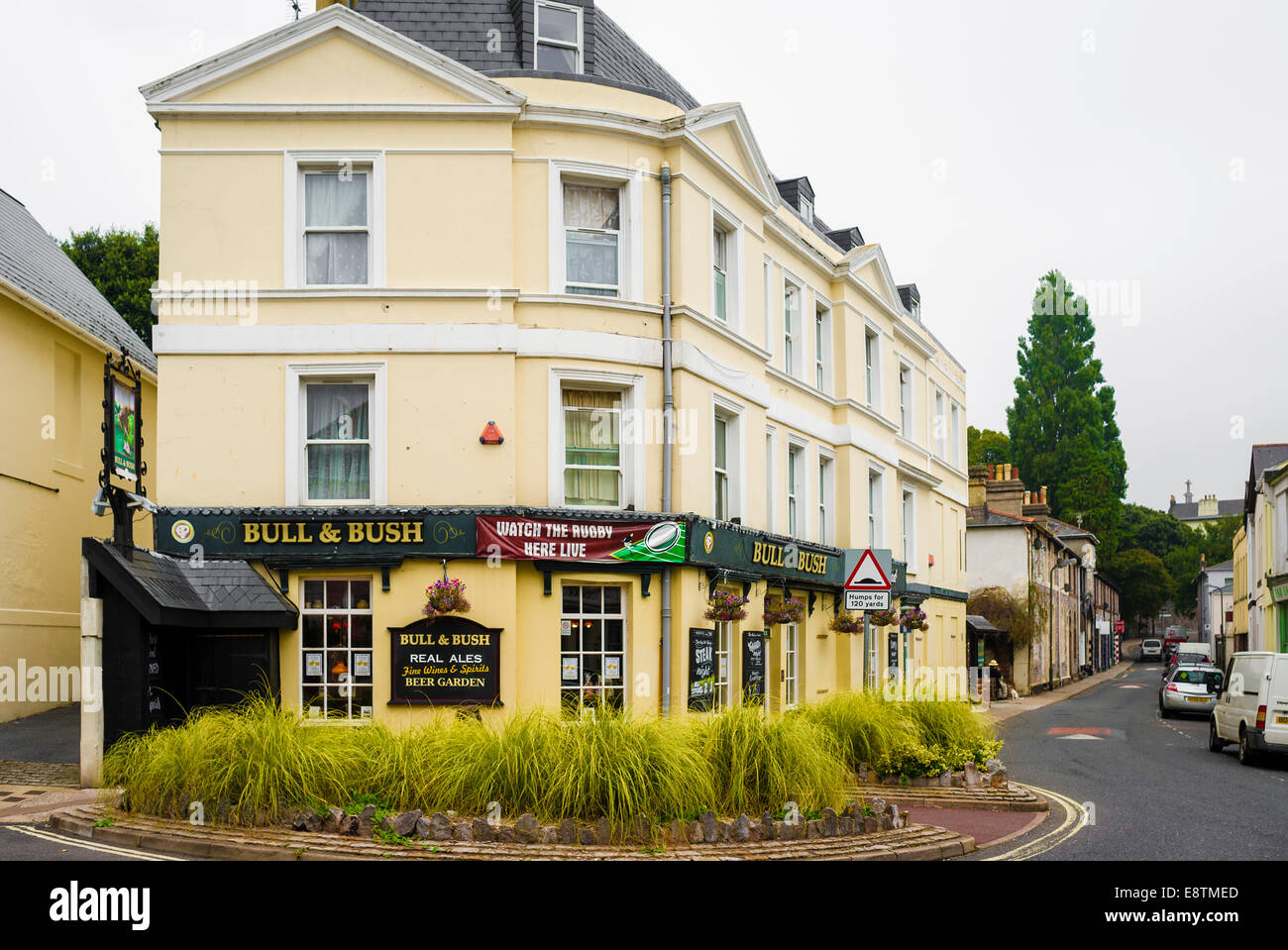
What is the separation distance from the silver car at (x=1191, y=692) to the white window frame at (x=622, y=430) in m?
21.9

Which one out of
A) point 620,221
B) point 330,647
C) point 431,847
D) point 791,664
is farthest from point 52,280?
point 431,847

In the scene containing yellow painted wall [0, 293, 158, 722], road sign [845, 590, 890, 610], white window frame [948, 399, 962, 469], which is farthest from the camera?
white window frame [948, 399, 962, 469]

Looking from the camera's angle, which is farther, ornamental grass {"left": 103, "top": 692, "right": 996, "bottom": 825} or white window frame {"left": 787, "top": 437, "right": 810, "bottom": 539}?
white window frame {"left": 787, "top": 437, "right": 810, "bottom": 539}

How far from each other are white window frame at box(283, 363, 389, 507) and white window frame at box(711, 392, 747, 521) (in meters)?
5.27

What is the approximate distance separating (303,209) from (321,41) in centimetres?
231

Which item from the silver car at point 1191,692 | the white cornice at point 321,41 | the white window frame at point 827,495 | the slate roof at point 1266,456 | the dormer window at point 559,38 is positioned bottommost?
the silver car at point 1191,692

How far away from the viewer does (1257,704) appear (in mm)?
19609

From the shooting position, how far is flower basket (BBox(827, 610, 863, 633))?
23.3 m

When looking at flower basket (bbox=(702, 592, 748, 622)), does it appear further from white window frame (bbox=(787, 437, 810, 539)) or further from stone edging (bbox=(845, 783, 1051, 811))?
white window frame (bbox=(787, 437, 810, 539))

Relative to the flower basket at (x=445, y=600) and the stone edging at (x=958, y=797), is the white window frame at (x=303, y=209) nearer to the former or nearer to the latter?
the flower basket at (x=445, y=600)

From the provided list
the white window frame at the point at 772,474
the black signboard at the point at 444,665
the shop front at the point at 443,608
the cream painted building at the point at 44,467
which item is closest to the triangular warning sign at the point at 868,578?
the shop front at the point at 443,608

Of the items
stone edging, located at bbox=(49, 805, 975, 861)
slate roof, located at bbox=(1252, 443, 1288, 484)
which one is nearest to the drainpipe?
stone edging, located at bbox=(49, 805, 975, 861)

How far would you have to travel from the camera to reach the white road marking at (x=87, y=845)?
9.81m

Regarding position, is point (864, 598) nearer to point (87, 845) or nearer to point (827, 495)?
point (827, 495)
